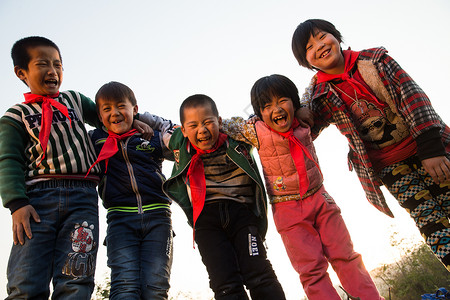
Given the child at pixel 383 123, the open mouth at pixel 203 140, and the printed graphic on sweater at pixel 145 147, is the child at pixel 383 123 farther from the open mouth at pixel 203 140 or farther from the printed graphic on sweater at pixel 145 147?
the printed graphic on sweater at pixel 145 147

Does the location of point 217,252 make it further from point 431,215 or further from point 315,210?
point 431,215

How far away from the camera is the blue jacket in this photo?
257 centimetres

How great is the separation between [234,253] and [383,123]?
5.08ft

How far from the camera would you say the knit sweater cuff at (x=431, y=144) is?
2115 mm

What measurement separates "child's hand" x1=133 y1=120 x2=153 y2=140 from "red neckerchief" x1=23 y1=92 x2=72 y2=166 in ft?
1.86

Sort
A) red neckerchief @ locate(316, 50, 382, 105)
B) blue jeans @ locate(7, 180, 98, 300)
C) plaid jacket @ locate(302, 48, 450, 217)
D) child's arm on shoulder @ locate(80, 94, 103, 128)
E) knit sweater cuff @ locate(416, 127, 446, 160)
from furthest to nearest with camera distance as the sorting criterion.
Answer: child's arm on shoulder @ locate(80, 94, 103, 128)
red neckerchief @ locate(316, 50, 382, 105)
plaid jacket @ locate(302, 48, 450, 217)
knit sweater cuff @ locate(416, 127, 446, 160)
blue jeans @ locate(7, 180, 98, 300)

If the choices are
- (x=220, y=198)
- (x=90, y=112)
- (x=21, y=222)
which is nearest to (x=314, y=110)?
(x=220, y=198)

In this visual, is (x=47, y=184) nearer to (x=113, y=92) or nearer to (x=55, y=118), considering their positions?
(x=55, y=118)

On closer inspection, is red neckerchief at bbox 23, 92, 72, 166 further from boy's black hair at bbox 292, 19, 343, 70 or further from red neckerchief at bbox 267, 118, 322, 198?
boy's black hair at bbox 292, 19, 343, 70

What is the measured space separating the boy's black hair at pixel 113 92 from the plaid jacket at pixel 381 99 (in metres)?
1.63

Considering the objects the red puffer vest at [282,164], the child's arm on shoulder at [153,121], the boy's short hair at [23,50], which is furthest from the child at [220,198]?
the boy's short hair at [23,50]

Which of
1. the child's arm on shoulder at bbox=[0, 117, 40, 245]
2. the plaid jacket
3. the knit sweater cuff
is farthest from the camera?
the plaid jacket

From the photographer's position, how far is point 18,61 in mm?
2523

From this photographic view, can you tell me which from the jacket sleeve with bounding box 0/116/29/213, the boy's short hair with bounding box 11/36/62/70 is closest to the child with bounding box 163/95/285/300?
the jacket sleeve with bounding box 0/116/29/213
